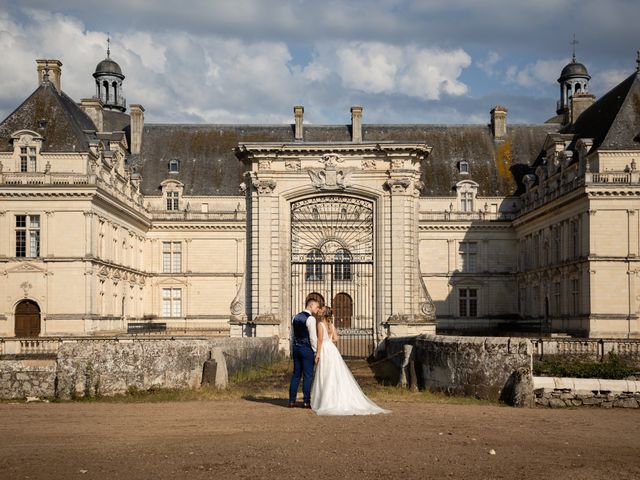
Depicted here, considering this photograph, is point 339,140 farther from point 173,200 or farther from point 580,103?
point 580,103

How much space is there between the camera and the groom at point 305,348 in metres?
11.5

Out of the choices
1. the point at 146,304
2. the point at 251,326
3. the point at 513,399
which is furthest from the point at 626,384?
the point at 146,304

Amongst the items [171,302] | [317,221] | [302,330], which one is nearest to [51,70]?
[171,302]

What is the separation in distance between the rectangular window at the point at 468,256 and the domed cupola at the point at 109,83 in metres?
23.4

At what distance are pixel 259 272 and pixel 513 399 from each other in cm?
1160

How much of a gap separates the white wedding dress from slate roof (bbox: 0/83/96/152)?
28397 millimetres

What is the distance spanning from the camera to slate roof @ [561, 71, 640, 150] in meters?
36.4

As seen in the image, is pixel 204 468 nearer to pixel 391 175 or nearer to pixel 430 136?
pixel 391 175

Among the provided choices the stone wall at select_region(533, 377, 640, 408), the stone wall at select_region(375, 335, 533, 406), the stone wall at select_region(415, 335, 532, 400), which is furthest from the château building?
the stone wall at select_region(533, 377, 640, 408)

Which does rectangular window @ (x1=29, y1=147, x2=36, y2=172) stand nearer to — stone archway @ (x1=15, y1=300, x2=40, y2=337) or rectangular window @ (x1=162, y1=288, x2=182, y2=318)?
stone archway @ (x1=15, y1=300, x2=40, y2=337)

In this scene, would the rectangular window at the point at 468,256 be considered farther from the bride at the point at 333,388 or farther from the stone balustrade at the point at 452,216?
the bride at the point at 333,388

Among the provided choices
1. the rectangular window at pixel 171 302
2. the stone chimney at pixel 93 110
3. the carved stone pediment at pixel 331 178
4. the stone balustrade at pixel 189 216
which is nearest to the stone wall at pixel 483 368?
the carved stone pediment at pixel 331 178

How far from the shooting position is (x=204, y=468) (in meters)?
7.21

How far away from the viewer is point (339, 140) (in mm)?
49625
